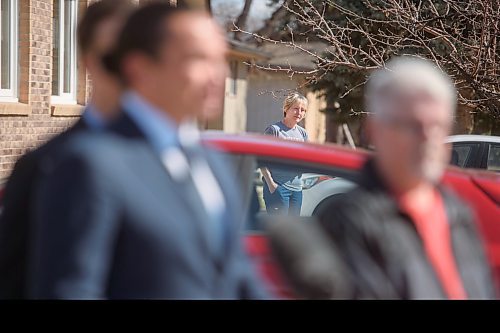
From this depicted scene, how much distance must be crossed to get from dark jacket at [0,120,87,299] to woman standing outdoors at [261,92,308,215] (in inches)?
49.7

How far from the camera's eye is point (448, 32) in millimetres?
10453

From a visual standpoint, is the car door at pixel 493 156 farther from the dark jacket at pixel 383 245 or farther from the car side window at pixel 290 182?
the dark jacket at pixel 383 245

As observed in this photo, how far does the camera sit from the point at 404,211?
2.69 m

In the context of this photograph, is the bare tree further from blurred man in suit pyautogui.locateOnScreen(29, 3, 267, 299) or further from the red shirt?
blurred man in suit pyautogui.locateOnScreen(29, 3, 267, 299)

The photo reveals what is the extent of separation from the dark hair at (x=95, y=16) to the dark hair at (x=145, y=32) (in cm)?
5

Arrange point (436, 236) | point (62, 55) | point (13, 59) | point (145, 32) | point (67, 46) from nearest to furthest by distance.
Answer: point (145, 32)
point (436, 236)
point (67, 46)
point (62, 55)
point (13, 59)

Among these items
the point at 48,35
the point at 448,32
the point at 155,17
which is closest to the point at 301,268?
the point at 155,17

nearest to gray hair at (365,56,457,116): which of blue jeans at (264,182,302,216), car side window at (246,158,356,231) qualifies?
car side window at (246,158,356,231)

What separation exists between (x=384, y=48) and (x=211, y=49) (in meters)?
8.79

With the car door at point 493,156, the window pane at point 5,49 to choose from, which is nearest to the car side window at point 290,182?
the car door at point 493,156

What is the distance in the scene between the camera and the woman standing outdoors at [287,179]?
383 centimetres

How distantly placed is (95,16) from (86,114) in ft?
0.92

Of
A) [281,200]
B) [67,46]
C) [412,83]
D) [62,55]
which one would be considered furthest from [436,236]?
[62,55]

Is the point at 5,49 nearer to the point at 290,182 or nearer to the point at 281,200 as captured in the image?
the point at 281,200
